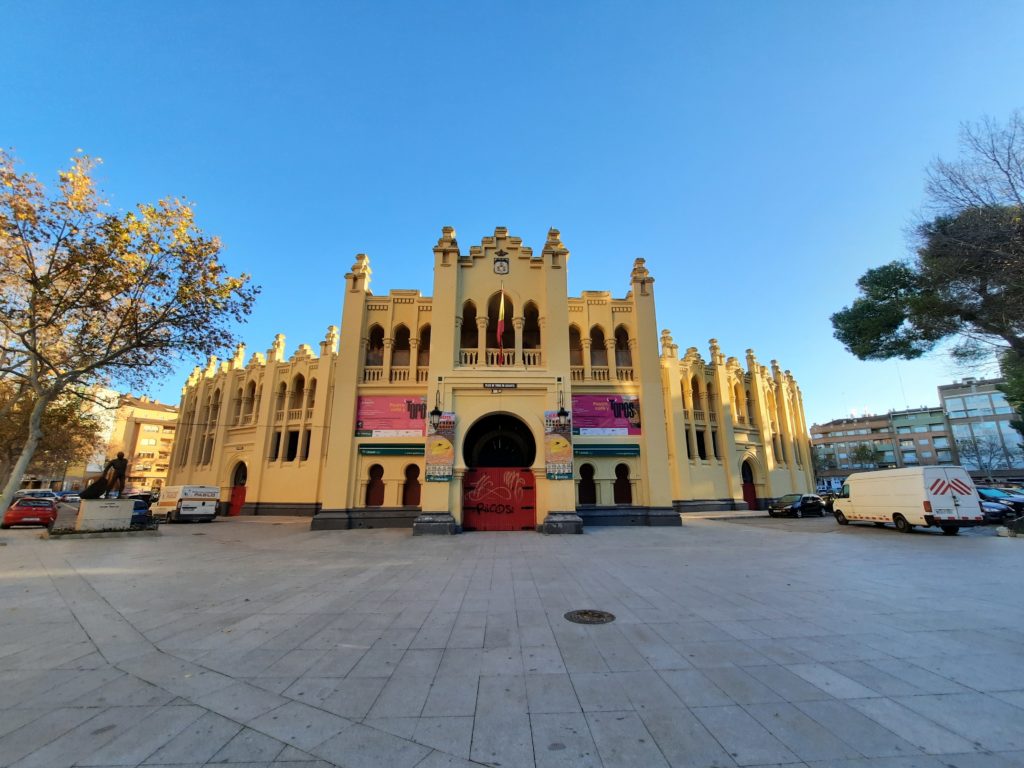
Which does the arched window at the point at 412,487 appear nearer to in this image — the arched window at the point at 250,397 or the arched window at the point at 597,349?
the arched window at the point at 597,349

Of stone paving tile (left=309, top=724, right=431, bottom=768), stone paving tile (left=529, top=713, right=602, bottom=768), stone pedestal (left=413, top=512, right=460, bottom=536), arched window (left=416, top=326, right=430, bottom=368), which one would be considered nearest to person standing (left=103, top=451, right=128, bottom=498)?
stone pedestal (left=413, top=512, right=460, bottom=536)

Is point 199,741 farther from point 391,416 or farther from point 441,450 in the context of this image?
point 391,416

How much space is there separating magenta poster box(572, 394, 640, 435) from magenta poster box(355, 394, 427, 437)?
767cm

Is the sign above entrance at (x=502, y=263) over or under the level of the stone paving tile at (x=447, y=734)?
over

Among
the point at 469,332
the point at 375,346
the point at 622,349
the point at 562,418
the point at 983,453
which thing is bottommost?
the point at 562,418

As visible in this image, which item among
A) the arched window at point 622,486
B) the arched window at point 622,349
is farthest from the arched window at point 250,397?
the arched window at point 622,486

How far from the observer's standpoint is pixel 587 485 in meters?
21.0

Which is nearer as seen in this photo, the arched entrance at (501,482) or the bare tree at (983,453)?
the arched entrance at (501,482)

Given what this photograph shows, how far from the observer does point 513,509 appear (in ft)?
59.6

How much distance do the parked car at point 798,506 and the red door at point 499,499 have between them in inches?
711

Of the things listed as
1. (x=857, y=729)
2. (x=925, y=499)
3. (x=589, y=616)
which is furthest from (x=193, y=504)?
(x=925, y=499)

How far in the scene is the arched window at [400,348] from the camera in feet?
74.6

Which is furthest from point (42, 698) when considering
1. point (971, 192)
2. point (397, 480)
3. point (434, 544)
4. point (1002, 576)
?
point (971, 192)

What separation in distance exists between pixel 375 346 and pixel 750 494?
92.5 ft
